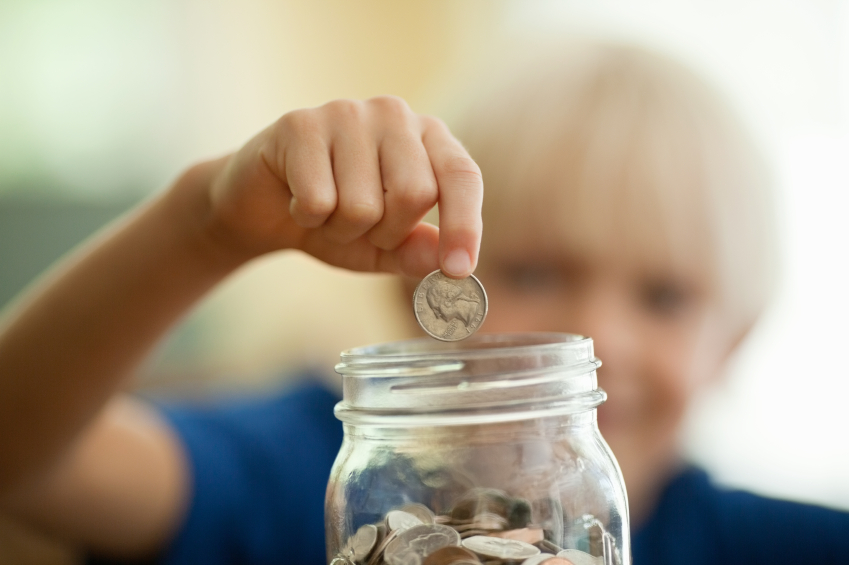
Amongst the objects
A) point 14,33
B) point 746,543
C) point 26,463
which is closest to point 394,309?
point 746,543

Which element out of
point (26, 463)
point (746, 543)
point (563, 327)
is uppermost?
point (563, 327)

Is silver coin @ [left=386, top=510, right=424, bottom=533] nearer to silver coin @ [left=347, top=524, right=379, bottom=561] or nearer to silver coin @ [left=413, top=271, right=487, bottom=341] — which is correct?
silver coin @ [left=347, top=524, right=379, bottom=561]

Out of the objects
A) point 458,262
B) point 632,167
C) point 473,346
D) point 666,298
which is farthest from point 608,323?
point 458,262

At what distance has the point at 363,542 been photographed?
0.44 m

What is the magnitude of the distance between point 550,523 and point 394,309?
48.2 inches

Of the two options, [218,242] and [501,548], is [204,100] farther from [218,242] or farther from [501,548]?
[501,548]

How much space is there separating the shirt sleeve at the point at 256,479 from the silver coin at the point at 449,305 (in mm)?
886

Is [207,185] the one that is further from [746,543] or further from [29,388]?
[746,543]

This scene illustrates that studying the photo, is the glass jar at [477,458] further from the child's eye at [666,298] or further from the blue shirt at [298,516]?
the blue shirt at [298,516]

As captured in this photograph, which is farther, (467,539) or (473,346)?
(473,346)

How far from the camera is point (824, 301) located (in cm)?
163

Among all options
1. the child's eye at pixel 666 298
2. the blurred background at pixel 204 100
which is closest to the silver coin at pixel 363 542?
the child's eye at pixel 666 298

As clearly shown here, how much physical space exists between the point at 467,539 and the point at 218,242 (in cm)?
33

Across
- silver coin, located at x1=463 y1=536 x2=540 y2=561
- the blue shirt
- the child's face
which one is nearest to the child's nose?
the child's face
